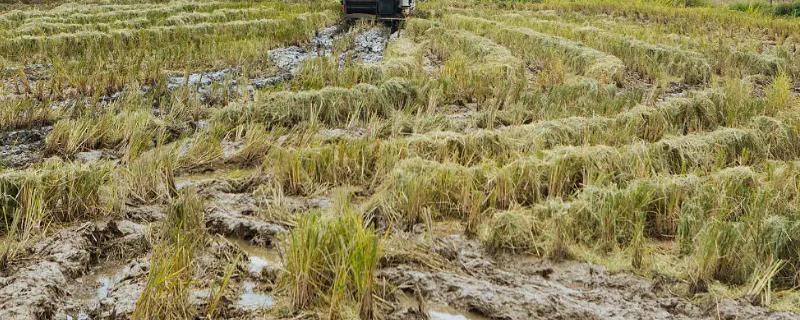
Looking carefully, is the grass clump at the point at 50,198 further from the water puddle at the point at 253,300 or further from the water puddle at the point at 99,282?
the water puddle at the point at 253,300

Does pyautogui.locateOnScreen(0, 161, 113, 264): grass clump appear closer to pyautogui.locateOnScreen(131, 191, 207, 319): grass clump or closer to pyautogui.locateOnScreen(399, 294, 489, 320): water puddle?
pyautogui.locateOnScreen(131, 191, 207, 319): grass clump

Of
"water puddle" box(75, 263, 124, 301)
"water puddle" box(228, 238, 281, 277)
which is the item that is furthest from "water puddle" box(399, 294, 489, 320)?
"water puddle" box(75, 263, 124, 301)

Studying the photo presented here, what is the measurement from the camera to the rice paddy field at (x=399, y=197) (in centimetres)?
253

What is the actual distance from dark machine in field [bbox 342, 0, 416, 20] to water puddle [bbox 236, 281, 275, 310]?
1078 cm

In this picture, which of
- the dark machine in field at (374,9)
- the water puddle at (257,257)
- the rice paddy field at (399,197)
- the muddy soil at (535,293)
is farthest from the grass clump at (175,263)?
the dark machine in field at (374,9)

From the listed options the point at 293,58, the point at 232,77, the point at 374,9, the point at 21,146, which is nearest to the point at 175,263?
the point at 21,146

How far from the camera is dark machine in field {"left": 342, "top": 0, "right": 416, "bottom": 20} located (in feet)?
43.1

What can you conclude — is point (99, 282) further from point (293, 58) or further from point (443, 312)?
point (293, 58)

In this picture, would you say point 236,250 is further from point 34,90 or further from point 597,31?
point 597,31

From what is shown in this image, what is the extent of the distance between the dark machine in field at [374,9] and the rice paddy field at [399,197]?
647cm

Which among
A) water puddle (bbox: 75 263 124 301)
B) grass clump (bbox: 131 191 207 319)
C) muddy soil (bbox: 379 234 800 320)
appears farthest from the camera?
water puddle (bbox: 75 263 124 301)

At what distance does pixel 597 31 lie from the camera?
10352mm

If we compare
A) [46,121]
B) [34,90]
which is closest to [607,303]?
[46,121]

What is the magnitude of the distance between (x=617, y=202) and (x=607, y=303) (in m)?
0.66
